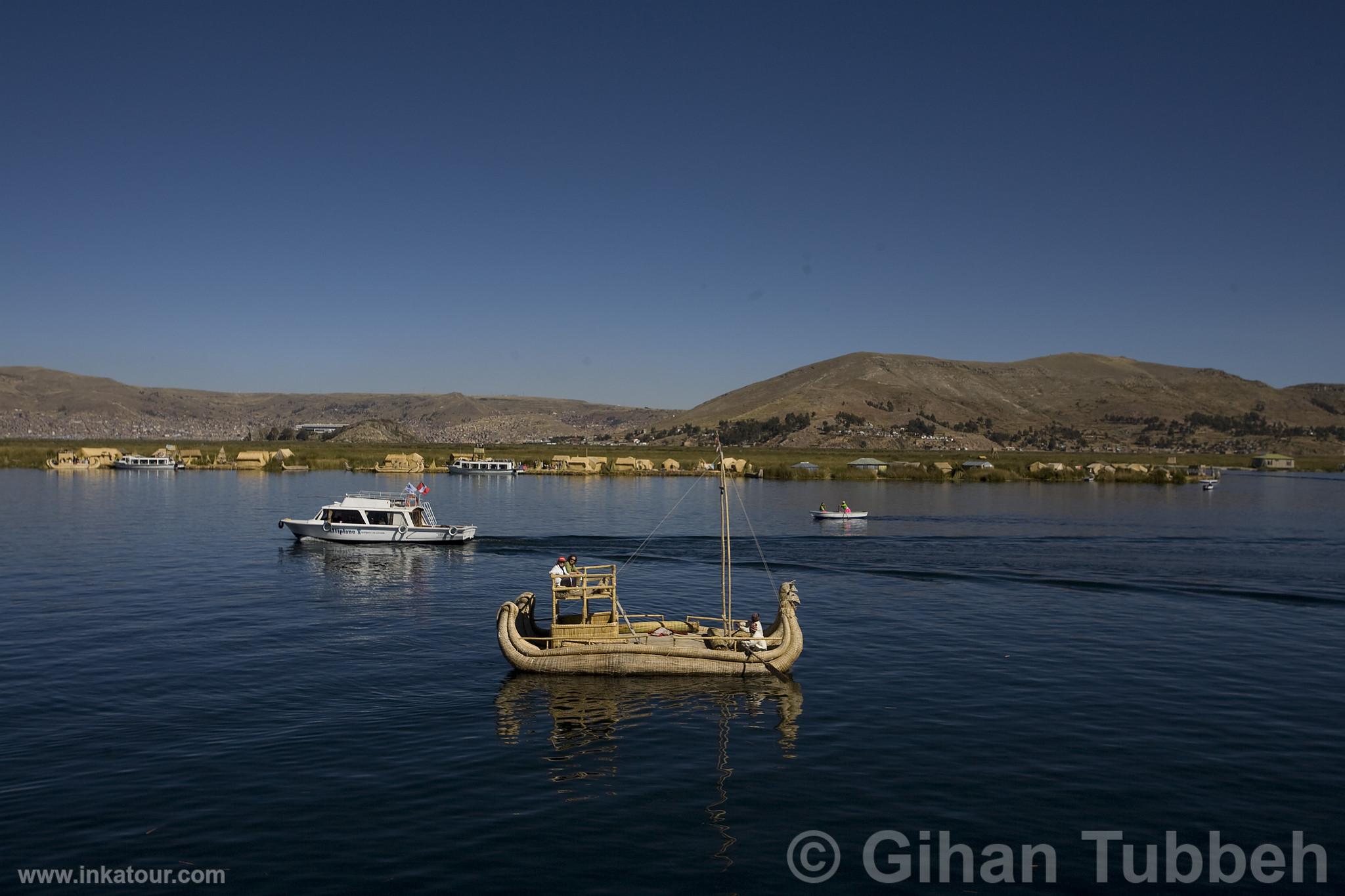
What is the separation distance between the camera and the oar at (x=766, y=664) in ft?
102

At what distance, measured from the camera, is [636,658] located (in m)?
30.9

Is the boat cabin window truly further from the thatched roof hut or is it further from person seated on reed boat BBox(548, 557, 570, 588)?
the thatched roof hut

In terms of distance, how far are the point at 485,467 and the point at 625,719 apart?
160442 millimetres

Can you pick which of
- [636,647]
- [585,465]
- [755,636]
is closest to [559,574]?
[636,647]

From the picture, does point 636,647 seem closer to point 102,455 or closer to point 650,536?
point 650,536

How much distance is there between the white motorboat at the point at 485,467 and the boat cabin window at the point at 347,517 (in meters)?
109

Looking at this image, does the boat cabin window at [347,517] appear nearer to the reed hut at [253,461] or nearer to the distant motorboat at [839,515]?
the distant motorboat at [839,515]

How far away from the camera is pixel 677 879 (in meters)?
17.0

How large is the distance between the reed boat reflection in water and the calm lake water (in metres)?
0.13

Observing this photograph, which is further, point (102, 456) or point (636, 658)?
point (102, 456)

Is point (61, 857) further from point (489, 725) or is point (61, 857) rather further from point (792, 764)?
point (792, 764)

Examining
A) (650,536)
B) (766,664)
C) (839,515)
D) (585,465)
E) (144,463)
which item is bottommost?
(766,664)
